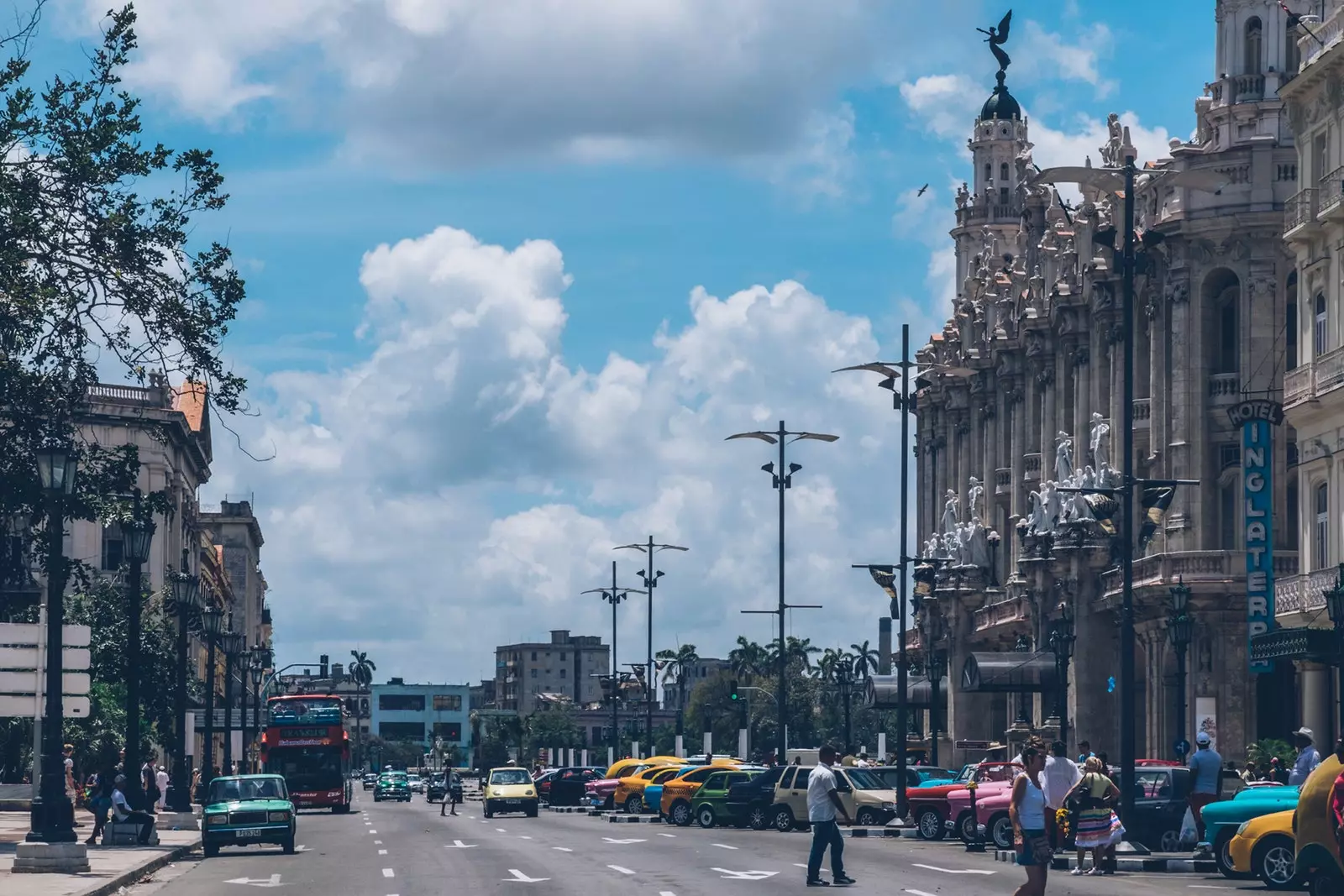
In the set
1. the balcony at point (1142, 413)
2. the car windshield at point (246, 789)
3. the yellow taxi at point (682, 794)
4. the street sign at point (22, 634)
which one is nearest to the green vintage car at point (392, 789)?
the balcony at point (1142, 413)

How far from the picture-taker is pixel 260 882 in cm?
3073

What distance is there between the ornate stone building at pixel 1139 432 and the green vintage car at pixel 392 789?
32.9m

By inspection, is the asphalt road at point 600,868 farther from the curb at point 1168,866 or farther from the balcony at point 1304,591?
the balcony at point 1304,591

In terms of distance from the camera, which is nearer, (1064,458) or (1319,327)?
(1319,327)

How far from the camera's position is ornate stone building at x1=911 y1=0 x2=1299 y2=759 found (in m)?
63.4

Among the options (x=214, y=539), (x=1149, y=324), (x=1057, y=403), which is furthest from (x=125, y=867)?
(x=214, y=539)

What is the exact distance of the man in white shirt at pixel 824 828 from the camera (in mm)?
27453

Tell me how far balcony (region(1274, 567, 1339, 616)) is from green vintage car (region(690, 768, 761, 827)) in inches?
527

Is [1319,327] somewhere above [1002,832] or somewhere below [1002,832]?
above

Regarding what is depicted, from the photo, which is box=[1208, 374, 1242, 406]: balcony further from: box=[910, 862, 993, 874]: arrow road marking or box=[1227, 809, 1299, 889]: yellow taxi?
box=[1227, 809, 1299, 889]: yellow taxi

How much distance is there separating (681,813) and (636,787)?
8.69 metres

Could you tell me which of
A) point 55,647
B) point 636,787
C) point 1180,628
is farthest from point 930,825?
point 636,787

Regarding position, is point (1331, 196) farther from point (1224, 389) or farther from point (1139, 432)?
point (1139, 432)

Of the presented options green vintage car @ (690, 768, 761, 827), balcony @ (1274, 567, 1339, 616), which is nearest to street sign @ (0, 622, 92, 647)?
green vintage car @ (690, 768, 761, 827)
